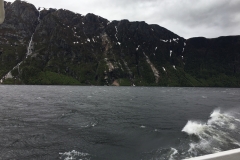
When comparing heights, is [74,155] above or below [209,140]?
above

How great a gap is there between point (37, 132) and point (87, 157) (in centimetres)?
1253

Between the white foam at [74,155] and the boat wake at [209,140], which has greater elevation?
the white foam at [74,155]

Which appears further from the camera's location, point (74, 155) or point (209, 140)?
point (209, 140)

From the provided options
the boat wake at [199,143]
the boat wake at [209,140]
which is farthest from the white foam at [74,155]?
the boat wake at [209,140]

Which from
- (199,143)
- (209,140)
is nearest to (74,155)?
(199,143)

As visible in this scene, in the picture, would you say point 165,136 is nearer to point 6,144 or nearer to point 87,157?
point 87,157

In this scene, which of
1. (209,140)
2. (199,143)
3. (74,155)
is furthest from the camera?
(209,140)

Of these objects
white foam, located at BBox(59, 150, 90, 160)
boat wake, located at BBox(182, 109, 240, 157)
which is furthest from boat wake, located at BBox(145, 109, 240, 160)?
white foam, located at BBox(59, 150, 90, 160)

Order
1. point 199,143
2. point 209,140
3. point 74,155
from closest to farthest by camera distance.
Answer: point 74,155, point 199,143, point 209,140

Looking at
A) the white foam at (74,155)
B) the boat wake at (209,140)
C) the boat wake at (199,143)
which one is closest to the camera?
the white foam at (74,155)

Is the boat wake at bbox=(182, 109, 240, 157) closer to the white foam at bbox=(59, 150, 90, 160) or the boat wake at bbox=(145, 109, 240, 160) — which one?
the boat wake at bbox=(145, 109, 240, 160)

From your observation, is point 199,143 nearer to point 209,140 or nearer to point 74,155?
point 209,140

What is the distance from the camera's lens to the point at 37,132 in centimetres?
2806

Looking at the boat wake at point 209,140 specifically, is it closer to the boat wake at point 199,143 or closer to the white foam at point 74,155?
the boat wake at point 199,143
